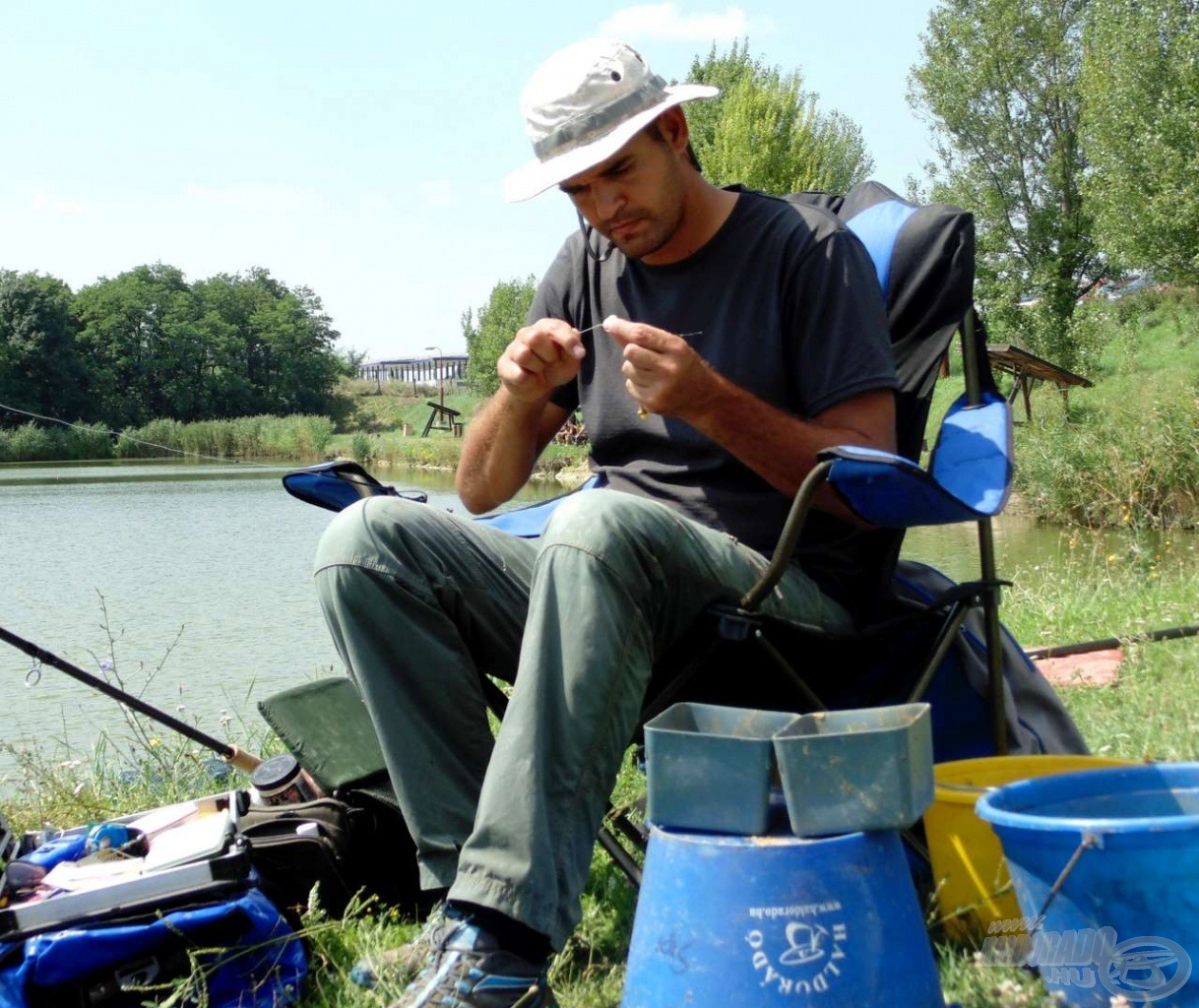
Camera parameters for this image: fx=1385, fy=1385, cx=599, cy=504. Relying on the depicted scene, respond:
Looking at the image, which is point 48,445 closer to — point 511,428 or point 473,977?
point 511,428

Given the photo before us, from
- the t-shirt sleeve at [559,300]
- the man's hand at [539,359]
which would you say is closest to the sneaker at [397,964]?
the man's hand at [539,359]

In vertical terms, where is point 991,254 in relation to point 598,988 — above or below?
above

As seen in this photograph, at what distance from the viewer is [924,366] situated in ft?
7.77

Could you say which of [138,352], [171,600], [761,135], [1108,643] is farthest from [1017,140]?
[138,352]

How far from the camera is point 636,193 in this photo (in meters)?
2.29

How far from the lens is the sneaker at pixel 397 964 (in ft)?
6.11

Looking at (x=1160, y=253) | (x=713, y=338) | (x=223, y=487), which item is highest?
(x=1160, y=253)

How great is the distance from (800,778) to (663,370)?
2.51ft

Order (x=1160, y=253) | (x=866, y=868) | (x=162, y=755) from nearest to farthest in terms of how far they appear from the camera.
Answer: (x=866, y=868) < (x=162, y=755) < (x=1160, y=253)

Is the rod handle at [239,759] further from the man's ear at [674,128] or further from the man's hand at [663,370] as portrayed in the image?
the man's ear at [674,128]

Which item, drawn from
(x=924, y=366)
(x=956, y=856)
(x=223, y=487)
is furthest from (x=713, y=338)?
(x=223, y=487)

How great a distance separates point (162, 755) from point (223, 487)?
22.4 metres

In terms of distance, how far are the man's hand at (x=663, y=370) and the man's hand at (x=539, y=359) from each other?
19 cm

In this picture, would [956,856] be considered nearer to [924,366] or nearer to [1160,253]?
[924,366]
